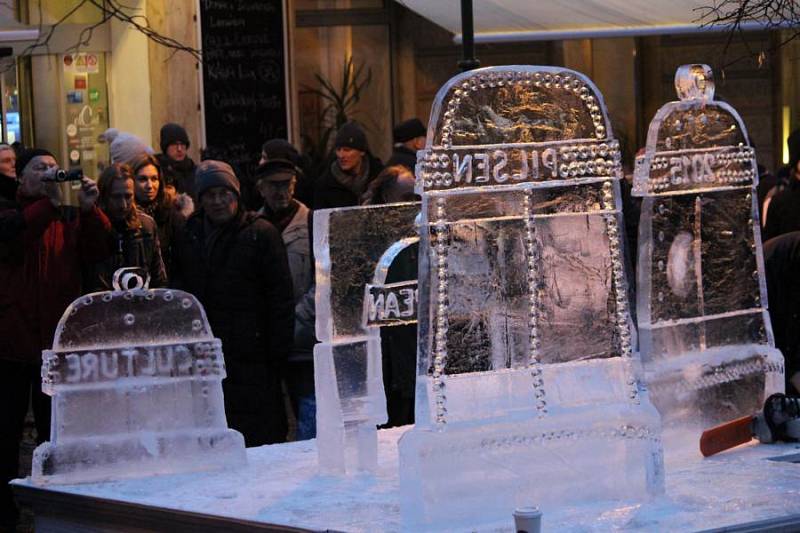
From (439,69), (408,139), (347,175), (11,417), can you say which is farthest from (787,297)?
(439,69)

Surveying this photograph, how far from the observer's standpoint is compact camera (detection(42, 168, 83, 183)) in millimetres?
7102

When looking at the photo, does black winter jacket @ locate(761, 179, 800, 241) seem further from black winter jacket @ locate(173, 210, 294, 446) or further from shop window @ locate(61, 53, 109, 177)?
shop window @ locate(61, 53, 109, 177)

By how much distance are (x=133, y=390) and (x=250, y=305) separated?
6.97ft

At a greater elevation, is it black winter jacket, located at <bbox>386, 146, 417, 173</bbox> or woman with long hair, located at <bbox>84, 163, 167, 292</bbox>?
black winter jacket, located at <bbox>386, 146, 417, 173</bbox>

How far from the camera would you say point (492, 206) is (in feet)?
14.4

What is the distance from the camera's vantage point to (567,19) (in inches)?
432

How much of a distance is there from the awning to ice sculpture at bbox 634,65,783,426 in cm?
545

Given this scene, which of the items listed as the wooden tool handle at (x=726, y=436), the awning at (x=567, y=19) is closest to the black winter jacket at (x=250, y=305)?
the wooden tool handle at (x=726, y=436)

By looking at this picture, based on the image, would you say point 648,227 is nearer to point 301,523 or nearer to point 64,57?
point 301,523

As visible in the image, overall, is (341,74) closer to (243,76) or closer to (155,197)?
(243,76)

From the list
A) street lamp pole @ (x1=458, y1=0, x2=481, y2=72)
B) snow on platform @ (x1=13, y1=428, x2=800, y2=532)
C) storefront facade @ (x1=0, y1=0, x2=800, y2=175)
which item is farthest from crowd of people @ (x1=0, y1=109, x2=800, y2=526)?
storefront facade @ (x1=0, y1=0, x2=800, y2=175)

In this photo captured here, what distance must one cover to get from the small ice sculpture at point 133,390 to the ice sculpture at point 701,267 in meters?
1.38

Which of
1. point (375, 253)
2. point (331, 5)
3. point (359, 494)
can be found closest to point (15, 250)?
point (375, 253)

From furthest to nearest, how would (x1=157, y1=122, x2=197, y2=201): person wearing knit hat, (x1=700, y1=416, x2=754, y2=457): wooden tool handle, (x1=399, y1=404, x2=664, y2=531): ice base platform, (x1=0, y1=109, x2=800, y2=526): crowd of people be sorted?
(x1=157, y1=122, x2=197, y2=201): person wearing knit hat < (x1=0, y1=109, x2=800, y2=526): crowd of people < (x1=700, y1=416, x2=754, y2=457): wooden tool handle < (x1=399, y1=404, x2=664, y2=531): ice base platform
